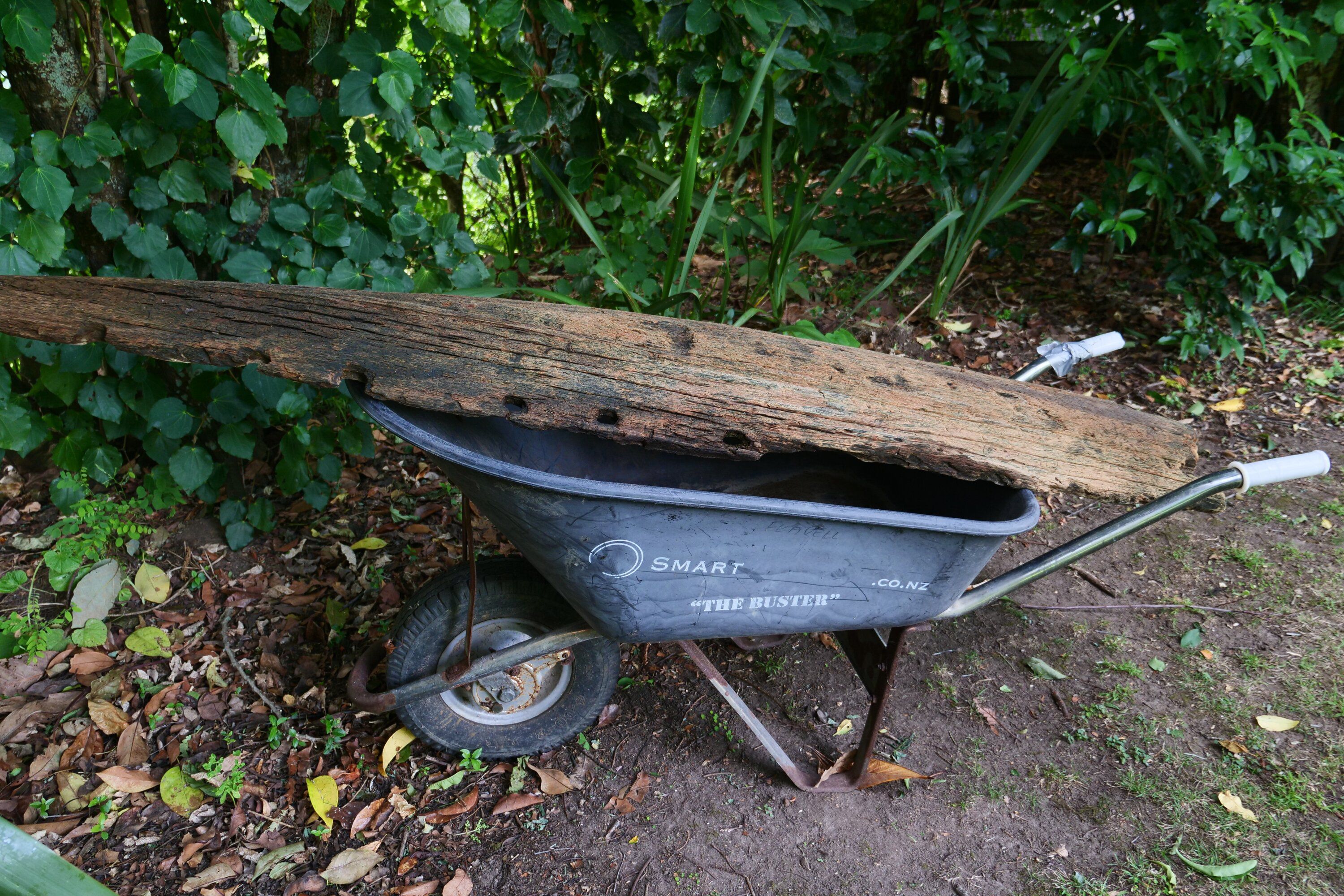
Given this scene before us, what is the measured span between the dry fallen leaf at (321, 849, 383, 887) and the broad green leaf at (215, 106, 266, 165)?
152 cm

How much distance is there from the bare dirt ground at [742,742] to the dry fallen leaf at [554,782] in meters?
0.02

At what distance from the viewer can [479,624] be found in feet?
5.81

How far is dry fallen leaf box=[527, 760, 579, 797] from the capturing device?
1.82 meters

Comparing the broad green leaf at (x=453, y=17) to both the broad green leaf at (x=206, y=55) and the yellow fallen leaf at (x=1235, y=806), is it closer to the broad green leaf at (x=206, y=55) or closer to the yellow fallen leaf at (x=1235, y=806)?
the broad green leaf at (x=206, y=55)

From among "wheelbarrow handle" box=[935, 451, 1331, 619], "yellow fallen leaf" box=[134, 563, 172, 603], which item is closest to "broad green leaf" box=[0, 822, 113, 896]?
"wheelbarrow handle" box=[935, 451, 1331, 619]

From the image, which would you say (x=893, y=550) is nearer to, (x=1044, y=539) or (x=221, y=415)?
(x=1044, y=539)

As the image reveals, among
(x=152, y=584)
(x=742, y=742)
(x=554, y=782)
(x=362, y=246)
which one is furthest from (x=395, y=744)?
(x=362, y=246)

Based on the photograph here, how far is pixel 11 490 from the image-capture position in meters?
2.45

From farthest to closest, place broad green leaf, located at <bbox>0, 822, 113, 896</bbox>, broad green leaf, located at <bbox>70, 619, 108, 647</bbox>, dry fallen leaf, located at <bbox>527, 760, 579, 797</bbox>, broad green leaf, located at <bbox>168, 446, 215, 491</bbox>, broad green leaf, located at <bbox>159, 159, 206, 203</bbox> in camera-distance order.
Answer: broad green leaf, located at <bbox>168, 446, 215, 491</bbox> → broad green leaf, located at <bbox>70, 619, 108, 647</bbox> → broad green leaf, located at <bbox>159, 159, 206, 203</bbox> → dry fallen leaf, located at <bbox>527, 760, 579, 797</bbox> → broad green leaf, located at <bbox>0, 822, 113, 896</bbox>

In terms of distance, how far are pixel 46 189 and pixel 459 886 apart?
1761 mm

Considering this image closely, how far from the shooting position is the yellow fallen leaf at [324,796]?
5.68ft

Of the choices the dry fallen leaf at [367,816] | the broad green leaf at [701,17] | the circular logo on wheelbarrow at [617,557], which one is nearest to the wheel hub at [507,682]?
the dry fallen leaf at [367,816]

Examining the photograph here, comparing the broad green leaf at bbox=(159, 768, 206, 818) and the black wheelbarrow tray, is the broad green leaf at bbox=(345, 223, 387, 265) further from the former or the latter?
the broad green leaf at bbox=(159, 768, 206, 818)

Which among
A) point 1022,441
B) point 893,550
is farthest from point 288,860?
point 1022,441
